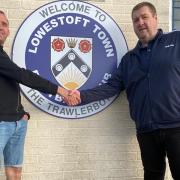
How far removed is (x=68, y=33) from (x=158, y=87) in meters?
1.21

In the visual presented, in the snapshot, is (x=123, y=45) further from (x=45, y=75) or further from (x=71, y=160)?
(x=71, y=160)

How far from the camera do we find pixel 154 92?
13.9ft

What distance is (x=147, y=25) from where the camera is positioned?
14.4 ft

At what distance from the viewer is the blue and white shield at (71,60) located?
4812mm

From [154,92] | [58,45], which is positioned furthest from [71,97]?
[154,92]

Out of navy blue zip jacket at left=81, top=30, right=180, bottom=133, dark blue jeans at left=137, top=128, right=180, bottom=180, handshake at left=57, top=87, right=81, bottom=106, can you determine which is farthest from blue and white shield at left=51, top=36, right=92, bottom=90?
dark blue jeans at left=137, top=128, right=180, bottom=180

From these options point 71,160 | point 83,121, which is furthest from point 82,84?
point 71,160

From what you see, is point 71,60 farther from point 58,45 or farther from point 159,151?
point 159,151

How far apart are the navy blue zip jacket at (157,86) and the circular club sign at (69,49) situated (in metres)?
0.45

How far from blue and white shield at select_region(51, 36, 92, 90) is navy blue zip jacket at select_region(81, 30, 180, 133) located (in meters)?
0.56

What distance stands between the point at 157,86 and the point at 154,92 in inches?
2.5

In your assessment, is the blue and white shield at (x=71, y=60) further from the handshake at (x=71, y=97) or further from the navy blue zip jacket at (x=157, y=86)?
the navy blue zip jacket at (x=157, y=86)

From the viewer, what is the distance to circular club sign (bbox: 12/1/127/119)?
4734 millimetres

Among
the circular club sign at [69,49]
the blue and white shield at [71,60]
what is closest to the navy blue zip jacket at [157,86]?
the circular club sign at [69,49]
